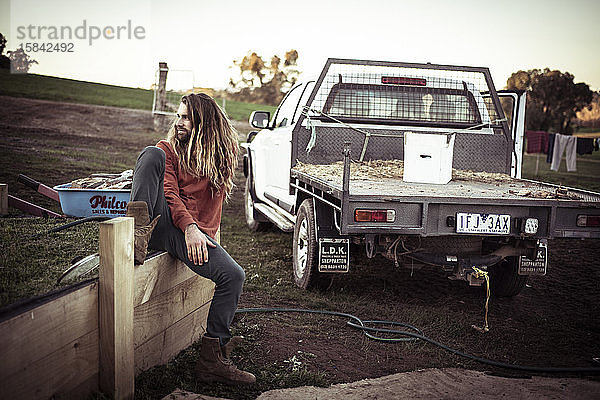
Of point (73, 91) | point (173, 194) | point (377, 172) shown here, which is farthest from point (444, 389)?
point (73, 91)

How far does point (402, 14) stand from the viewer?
1733 cm

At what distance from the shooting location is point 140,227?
10.6ft

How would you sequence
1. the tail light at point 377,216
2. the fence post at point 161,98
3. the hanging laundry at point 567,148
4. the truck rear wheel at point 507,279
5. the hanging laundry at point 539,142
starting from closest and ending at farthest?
the tail light at point 377,216 < the truck rear wheel at point 507,279 < the fence post at point 161,98 < the hanging laundry at point 567,148 < the hanging laundry at point 539,142

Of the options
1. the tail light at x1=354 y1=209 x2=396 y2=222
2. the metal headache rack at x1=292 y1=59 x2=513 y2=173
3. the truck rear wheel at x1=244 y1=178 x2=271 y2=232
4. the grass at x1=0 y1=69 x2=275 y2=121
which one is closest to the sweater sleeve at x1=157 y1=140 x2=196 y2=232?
the tail light at x1=354 y1=209 x2=396 y2=222

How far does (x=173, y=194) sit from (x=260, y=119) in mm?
4713

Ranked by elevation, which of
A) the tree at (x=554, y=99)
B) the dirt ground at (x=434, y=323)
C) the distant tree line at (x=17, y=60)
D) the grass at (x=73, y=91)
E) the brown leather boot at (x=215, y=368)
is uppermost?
the tree at (x=554, y=99)

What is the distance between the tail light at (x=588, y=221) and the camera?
187 inches

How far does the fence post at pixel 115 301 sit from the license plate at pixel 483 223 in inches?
106

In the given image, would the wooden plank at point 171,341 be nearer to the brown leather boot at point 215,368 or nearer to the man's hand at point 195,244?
the brown leather boot at point 215,368

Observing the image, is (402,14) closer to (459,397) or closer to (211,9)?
(211,9)

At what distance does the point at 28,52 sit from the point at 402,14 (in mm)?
10895

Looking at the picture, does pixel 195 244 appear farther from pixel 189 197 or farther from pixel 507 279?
pixel 507 279

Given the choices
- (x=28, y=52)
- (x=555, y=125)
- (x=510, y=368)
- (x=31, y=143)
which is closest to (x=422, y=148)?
(x=510, y=368)

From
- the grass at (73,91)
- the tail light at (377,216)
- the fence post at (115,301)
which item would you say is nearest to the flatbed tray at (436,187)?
the tail light at (377,216)
